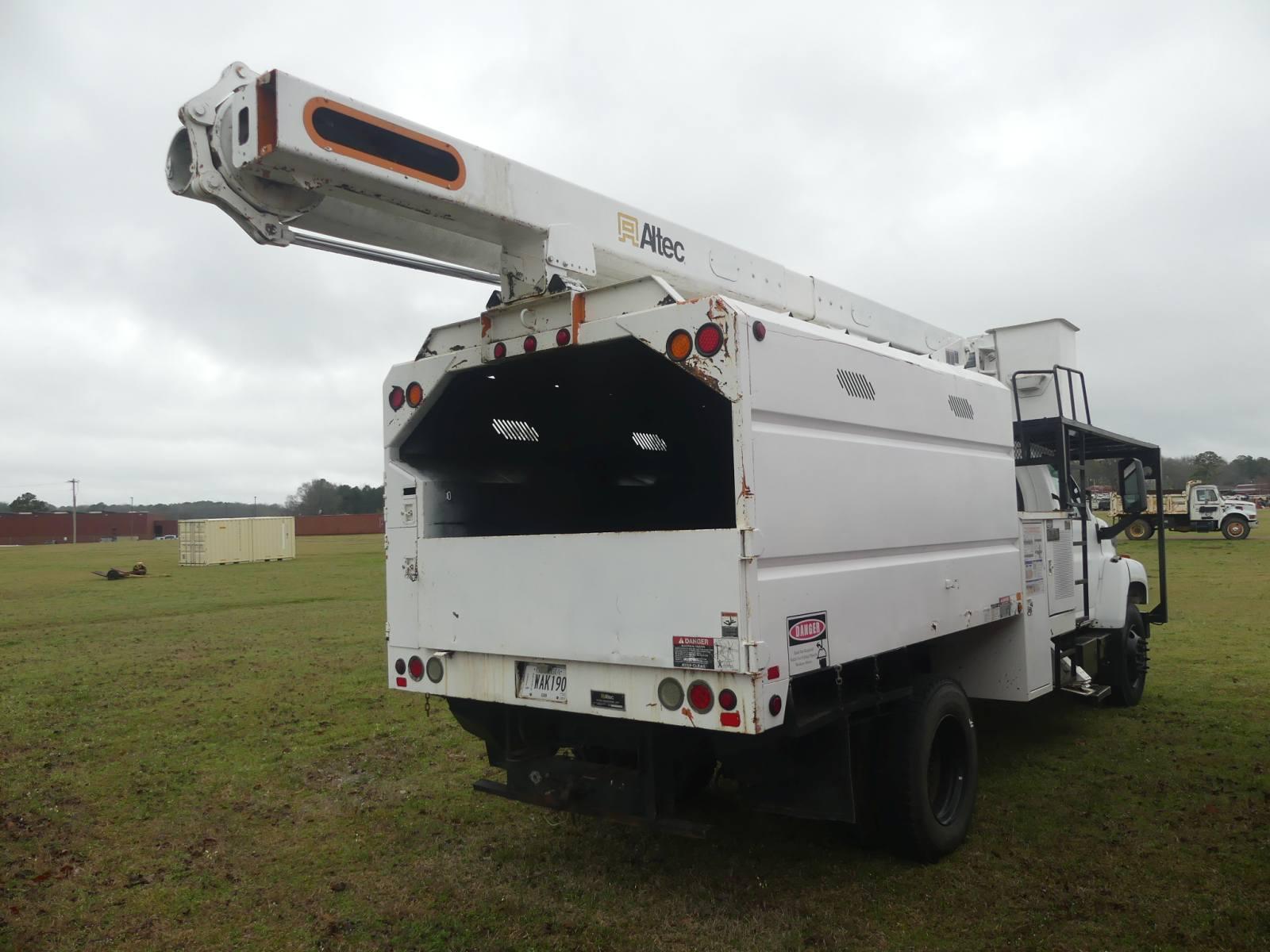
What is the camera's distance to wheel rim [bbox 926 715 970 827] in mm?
4910

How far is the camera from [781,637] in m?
3.58

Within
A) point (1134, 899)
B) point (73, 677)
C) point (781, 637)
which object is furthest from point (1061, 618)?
point (73, 677)

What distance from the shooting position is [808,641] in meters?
3.74

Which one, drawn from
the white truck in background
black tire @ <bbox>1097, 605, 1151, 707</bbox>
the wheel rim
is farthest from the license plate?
black tire @ <bbox>1097, 605, 1151, 707</bbox>

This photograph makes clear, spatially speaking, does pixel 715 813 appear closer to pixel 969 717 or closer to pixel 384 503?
pixel 969 717

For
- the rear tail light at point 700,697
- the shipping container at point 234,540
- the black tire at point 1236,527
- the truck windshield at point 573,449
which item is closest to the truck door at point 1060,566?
the truck windshield at point 573,449

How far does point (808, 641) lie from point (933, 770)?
1768 mm

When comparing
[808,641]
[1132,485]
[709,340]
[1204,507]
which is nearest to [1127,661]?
[1132,485]

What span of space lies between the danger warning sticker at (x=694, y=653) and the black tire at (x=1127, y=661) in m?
5.32

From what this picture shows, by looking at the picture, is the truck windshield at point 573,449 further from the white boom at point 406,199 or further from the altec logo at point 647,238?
the altec logo at point 647,238

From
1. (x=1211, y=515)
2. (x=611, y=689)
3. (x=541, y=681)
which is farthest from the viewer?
(x=1211, y=515)

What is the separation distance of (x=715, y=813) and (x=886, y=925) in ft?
5.39

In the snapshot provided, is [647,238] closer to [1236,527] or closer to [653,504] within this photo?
[653,504]

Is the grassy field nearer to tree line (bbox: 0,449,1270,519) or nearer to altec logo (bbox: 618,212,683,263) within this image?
altec logo (bbox: 618,212,683,263)
